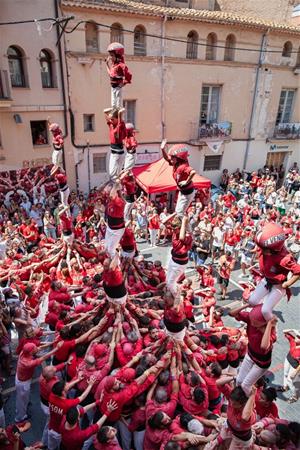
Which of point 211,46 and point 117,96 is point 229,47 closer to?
point 211,46

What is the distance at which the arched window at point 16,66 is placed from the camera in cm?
1366

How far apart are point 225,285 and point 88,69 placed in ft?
38.3

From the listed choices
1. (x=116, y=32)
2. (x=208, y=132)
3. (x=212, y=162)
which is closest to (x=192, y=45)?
(x=116, y=32)

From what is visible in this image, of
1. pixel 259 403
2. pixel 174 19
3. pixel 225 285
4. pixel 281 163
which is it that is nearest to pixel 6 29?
pixel 174 19

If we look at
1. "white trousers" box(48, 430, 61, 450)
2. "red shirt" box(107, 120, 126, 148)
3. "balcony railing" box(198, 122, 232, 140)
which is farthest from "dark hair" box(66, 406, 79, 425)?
"balcony railing" box(198, 122, 232, 140)

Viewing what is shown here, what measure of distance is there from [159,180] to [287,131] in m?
12.3

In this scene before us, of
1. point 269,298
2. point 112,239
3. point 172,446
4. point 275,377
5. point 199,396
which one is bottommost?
point 275,377

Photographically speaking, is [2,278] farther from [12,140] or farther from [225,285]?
[12,140]

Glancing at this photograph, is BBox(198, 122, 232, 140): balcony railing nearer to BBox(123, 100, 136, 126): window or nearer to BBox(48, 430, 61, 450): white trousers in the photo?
BBox(123, 100, 136, 126): window

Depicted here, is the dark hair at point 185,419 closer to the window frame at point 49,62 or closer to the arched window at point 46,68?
the window frame at point 49,62

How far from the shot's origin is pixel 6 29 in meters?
13.1

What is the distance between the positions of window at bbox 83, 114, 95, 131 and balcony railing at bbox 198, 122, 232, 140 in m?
6.02

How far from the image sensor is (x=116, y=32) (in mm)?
15266

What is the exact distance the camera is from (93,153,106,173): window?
16516 mm
